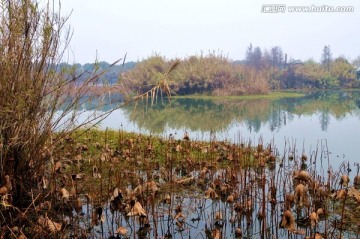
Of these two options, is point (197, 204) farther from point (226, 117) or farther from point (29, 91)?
point (226, 117)

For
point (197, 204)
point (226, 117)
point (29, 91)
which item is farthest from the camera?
point (226, 117)

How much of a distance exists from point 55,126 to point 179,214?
1927mm

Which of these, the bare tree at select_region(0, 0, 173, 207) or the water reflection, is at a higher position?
the bare tree at select_region(0, 0, 173, 207)

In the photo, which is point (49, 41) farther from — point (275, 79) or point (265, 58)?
point (265, 58)

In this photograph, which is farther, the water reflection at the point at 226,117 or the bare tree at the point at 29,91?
the water reflection at the point at 226,117

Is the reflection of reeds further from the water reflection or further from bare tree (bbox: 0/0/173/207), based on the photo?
the water reflection

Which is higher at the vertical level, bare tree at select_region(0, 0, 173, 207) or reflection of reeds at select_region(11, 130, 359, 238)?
bare tree at select_region(0, 0, 173, 207)

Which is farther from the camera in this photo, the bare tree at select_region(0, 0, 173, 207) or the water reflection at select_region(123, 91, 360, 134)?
the water reflection at select_region(123, 91, 360, 134)

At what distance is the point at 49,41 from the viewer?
414 centimetres

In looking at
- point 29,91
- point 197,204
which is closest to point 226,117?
point 197,204

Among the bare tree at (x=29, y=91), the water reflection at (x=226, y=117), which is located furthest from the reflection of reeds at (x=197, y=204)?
the water reflection at (x=226, y=117)

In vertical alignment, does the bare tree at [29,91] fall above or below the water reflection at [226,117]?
above

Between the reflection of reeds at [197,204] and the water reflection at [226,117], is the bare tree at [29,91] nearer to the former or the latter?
the reflection of reeds at [197,204]

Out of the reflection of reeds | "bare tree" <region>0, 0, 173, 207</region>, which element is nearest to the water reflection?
the reflection of reeds
